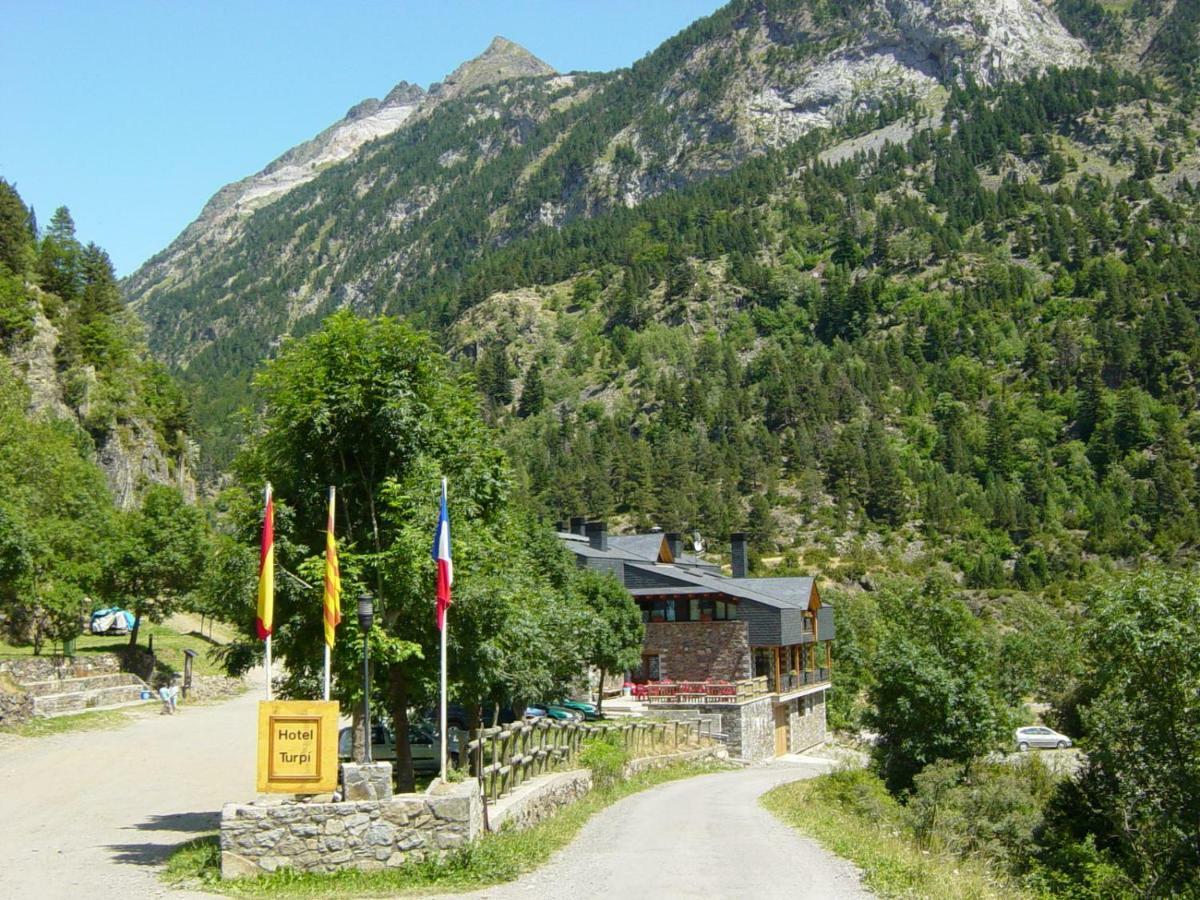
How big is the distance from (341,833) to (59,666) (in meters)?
30.3

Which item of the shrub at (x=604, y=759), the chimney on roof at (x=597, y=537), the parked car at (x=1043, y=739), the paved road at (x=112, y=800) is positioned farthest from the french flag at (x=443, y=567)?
the parked car at (x=1043, y=739)

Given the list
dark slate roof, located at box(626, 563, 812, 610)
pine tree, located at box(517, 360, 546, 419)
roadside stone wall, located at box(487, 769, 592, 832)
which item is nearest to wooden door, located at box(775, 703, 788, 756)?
dark slate roof, located at box(626, 563, 812, 610)

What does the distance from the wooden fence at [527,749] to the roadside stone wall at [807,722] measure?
68.5 ft

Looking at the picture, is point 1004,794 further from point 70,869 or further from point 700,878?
point 70,869

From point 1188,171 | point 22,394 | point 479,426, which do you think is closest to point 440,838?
point 479,426

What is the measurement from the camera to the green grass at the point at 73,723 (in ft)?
101

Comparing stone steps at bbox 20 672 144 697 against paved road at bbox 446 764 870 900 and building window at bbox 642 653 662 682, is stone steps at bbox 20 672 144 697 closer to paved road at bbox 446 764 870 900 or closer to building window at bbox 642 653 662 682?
paved road at bbox 446 764 870 900

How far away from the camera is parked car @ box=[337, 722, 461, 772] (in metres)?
25.0

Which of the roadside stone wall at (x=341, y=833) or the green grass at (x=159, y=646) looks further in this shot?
the green grass at (x=159, y=646)

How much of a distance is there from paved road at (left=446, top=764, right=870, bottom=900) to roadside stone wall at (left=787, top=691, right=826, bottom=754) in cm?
3068

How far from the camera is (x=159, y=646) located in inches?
2117

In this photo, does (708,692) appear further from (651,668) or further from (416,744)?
(416,744)

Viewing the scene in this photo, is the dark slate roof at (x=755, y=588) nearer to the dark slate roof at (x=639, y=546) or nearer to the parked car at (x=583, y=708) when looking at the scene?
the dark slate roof at (x=639, y=546)

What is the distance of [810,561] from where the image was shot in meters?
113
